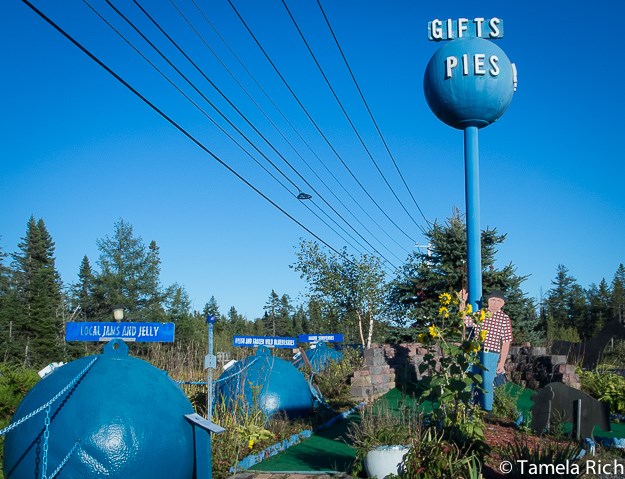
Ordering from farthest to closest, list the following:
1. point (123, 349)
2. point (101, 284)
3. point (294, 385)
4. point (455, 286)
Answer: point (101, 284)
point (455, 286)
point (294, 385)
point (123, 349)

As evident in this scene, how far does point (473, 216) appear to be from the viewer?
1404 cm

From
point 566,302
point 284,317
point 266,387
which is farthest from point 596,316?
point 266,387

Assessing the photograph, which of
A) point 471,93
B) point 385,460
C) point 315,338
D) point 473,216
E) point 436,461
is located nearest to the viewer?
point 436,461

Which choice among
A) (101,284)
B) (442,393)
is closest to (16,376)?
(442,393)

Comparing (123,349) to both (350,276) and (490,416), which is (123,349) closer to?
(490,416)

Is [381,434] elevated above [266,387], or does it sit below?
below

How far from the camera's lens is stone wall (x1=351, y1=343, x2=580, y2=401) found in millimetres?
14258

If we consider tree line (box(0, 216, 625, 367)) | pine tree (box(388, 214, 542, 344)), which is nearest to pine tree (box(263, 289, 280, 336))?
tree line (box(0, 216, 625, 367))

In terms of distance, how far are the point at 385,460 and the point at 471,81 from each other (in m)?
9.57

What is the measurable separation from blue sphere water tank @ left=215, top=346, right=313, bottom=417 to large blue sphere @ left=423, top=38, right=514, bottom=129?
22.3 feet

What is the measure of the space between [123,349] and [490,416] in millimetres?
6742

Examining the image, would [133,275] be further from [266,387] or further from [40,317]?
[266,387]

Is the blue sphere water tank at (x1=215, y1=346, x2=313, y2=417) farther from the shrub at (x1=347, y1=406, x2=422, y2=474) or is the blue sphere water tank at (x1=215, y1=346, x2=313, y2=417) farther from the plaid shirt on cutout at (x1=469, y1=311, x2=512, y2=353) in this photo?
the plaid shirt on cutout at (x1=469, y1=311, x2=512, y2=353)

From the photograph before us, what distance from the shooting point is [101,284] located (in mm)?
49969
